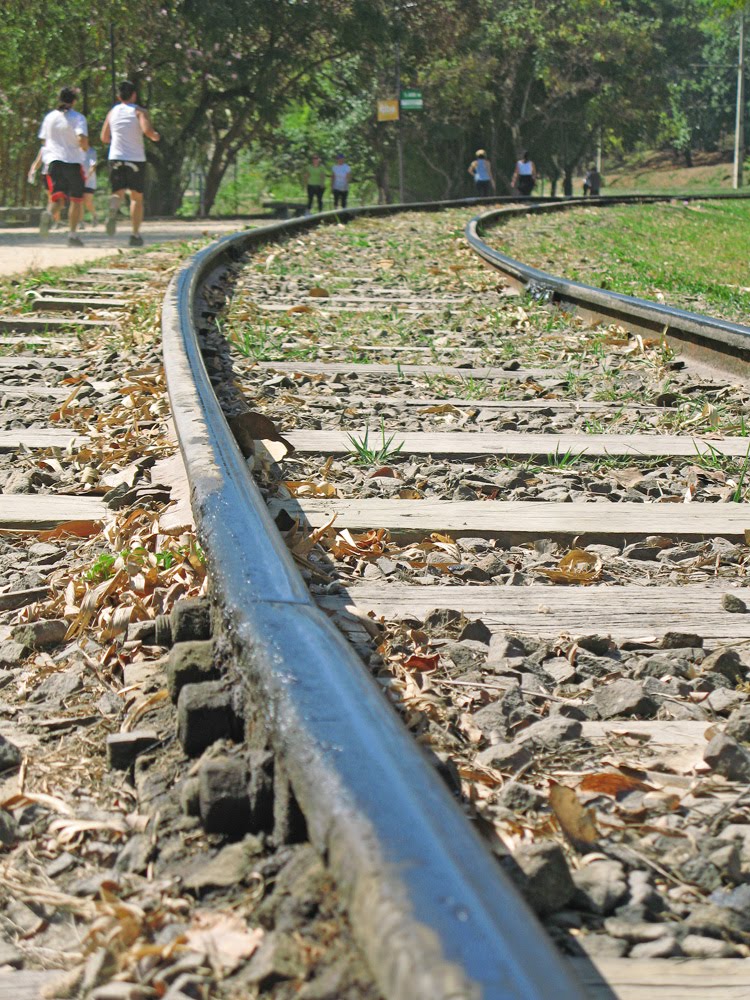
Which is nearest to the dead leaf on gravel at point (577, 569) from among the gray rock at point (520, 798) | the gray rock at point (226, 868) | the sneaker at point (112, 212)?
the gray rock at point (520, 798)

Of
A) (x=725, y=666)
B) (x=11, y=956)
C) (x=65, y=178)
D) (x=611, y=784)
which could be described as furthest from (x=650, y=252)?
(x=11, y=956)

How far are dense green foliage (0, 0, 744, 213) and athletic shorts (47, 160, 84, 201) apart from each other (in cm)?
1095

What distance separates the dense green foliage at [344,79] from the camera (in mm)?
25969

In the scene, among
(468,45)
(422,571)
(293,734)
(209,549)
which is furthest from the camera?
Result: (468,45)

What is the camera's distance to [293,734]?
1.27 m

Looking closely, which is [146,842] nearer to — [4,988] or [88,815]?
[88,815]

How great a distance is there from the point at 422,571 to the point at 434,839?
1588 millimetres

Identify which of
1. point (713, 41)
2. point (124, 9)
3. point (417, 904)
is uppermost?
point (713, 41)

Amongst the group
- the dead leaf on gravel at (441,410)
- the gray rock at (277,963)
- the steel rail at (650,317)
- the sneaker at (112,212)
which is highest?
the sneaker at (112,212)

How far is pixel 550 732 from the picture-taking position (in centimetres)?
176

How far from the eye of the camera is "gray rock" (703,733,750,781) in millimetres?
1657

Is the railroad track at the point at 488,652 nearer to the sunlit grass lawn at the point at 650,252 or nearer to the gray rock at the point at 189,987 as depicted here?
the gray rock at the point at 189,987

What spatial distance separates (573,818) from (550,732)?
0.28 meters


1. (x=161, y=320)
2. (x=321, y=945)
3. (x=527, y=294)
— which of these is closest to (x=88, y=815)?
(x=321, y=945)
